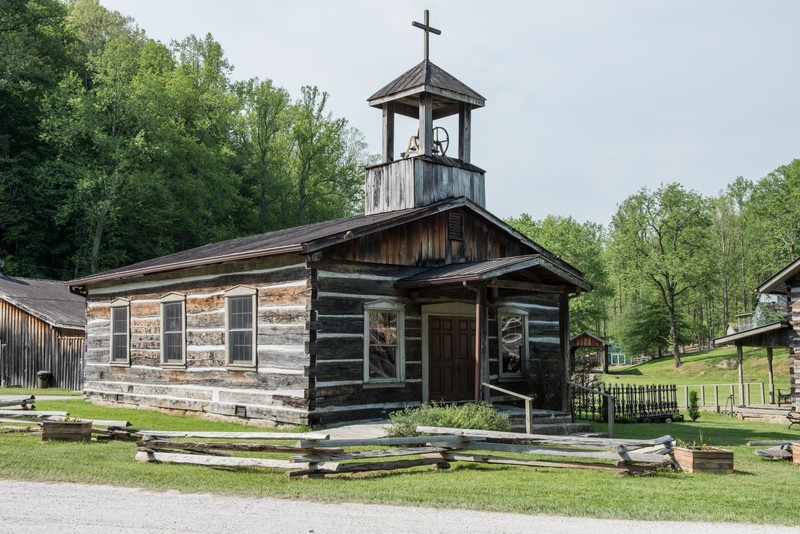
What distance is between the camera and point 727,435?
19.2m

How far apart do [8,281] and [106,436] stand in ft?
73.9

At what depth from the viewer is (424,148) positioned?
1992 cm

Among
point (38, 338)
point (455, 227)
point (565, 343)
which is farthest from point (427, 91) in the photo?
point (38, 338)

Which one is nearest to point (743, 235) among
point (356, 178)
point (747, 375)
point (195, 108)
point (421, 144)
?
point (747, 375)

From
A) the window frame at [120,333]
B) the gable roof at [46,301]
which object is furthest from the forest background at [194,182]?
the window frame at [120,333]

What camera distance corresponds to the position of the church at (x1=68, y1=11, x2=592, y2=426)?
1675cm

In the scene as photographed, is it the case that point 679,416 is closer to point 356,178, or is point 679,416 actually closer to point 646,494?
point 646,494

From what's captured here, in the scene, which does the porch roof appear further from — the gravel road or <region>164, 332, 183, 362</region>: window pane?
the gravel road

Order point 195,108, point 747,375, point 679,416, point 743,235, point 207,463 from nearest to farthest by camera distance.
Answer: point 207,463 < point 679,416 < point 747,375 < point 195,108 < point 743,235

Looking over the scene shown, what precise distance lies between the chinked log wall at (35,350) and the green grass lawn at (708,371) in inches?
1147

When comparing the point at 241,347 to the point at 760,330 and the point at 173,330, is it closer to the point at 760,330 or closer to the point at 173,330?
the point at 173,330

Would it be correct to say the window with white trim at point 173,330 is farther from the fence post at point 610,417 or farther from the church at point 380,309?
the fence post at point 610,417

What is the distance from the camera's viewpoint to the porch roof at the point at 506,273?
16.2 meters

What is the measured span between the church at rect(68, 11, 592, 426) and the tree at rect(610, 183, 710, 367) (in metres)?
44.2
